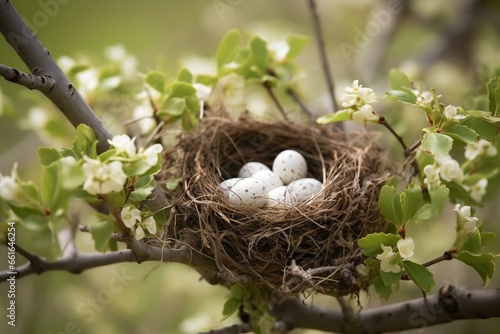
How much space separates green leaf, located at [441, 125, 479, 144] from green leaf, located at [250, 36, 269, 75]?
55cm

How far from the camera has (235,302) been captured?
4.10 ft

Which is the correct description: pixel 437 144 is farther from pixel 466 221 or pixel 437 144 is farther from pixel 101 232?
pixel 101 232

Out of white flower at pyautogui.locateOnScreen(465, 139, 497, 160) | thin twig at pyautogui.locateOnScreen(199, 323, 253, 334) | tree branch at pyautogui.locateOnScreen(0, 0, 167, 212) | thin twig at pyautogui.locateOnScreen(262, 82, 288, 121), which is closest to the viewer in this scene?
tree branch at pyautogui.locateOnScreen(0, 0, 167, 212)

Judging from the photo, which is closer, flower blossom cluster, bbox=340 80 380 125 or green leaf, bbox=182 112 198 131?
flower blossom cluster, bbox=340 80 380 125

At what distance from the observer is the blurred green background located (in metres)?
1.94

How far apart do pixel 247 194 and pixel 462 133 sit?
20.6 inches

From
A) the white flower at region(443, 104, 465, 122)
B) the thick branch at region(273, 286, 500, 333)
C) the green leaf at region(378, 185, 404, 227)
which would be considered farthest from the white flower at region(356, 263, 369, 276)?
the white flower at region(443, 104, 465, 122)

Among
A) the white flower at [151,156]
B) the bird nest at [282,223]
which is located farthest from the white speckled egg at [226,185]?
the white flower at [151,156]

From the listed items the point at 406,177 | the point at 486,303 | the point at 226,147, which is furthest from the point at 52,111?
the point at 486,303

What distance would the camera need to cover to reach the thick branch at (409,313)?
1272mm

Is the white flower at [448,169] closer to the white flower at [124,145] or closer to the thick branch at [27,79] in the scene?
the white flower at [124,145]

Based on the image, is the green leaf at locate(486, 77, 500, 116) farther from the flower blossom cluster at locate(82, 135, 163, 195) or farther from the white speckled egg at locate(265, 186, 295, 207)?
the flower blossom cluster at locate(82, 135, 163, 195)

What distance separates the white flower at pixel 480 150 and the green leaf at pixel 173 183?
67cm

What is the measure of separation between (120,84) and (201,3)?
1.71m
